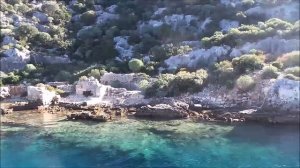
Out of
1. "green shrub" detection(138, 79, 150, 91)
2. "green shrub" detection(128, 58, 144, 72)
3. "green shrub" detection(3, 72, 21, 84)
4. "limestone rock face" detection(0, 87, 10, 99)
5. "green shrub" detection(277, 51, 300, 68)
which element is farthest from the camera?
"green shrub" detection(128, 58, 144, 72)

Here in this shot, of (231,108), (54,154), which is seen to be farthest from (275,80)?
(54,154)

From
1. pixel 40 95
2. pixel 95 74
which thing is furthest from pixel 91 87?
pixel 40 95

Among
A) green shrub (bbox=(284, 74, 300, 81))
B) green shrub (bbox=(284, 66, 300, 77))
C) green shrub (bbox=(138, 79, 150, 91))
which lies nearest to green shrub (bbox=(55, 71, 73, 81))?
green shrub (bbox=(138, 79, 150, 91))

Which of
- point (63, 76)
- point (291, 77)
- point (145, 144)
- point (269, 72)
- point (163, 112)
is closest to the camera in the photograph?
point (145, 144)

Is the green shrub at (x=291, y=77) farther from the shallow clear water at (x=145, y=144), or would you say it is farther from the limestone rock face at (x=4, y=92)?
the limestone rock face at (x=4, y=92)

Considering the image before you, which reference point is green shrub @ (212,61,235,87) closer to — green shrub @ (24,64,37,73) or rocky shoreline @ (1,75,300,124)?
rocky shoreline @ (1,75,300,124)

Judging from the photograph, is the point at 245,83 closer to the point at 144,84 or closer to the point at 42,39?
the point at 144,84
